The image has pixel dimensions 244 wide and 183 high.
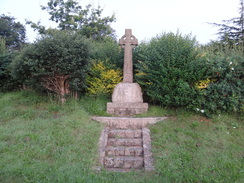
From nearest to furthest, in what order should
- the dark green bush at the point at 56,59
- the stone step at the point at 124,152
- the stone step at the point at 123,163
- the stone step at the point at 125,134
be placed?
the stone step at the point at 123,163 → the stone step at the point at 124,152 → the stone step at the point at 125,134 → the dark green bush at the point at 56,59

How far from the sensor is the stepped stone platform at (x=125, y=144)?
4.28 metres

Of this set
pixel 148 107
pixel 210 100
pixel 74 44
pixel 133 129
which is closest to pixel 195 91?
pixel 210 100

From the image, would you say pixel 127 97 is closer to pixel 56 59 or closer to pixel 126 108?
pixel 126 108

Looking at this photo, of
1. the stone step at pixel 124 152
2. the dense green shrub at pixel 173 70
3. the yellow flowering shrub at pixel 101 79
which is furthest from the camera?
the yellow flowering shrub at pixel 101 79

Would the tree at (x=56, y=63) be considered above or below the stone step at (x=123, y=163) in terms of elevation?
above

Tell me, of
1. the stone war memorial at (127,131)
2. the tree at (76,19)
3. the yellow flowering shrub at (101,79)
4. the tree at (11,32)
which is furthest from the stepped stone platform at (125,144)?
the tree at (11,32)

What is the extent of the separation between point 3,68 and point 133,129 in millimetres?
7065

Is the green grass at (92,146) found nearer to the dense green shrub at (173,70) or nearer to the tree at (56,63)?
the dense green shrub at (173,70)

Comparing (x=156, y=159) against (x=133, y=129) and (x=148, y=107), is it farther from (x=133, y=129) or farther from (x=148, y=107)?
(x=148, y=107)

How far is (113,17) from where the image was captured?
1917 cm

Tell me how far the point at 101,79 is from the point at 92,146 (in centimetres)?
331

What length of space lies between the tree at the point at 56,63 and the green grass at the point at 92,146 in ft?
2.73

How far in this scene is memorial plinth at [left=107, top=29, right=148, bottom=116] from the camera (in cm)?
660

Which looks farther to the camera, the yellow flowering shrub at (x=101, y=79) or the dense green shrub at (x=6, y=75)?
the dense green shrub at (x=6, y=75)
